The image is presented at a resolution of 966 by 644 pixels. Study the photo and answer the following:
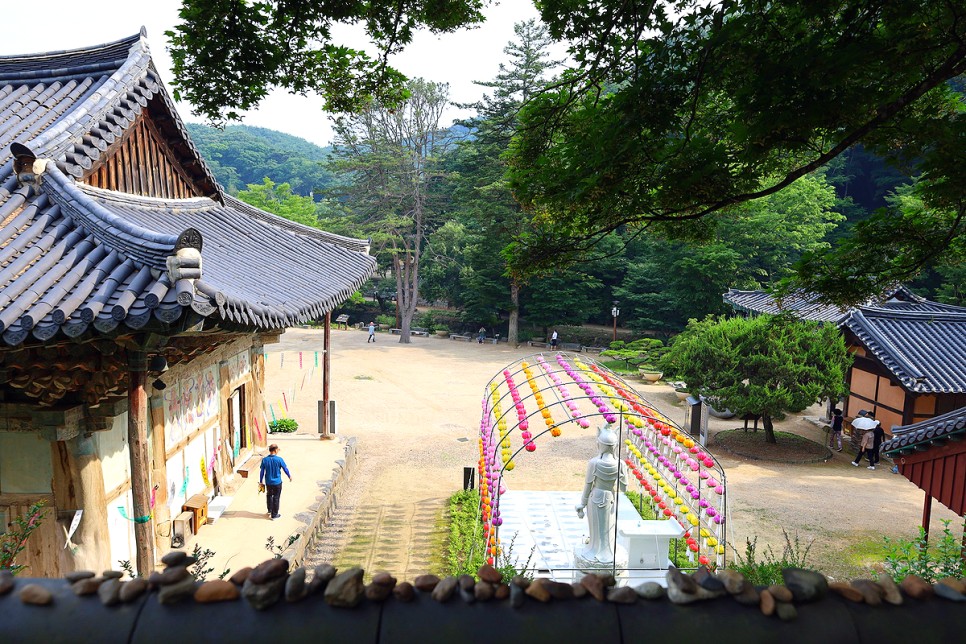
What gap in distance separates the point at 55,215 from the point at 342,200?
102 ft

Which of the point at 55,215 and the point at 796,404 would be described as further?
the point at 796,404

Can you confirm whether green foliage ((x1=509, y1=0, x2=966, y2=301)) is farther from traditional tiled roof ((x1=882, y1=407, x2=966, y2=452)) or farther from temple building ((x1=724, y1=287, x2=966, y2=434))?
temple building ((x1=724, y1=287, x2=966, y2=434))

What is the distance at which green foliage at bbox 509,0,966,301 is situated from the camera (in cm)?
389

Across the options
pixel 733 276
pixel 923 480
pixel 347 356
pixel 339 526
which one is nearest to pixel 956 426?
pixel 923 480

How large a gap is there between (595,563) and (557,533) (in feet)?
5.50

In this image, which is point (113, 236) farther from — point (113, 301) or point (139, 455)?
point (139, 455)

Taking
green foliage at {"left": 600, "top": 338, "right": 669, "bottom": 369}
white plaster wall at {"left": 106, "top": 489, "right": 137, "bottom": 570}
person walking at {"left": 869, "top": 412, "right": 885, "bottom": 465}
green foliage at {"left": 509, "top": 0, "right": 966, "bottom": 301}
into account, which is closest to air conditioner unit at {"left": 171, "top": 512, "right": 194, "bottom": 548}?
white plaster wall at {"left": 106, "top": 489, "right": 137, "bottom": 570}

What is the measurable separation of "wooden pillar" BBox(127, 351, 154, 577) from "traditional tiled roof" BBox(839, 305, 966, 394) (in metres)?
15.9

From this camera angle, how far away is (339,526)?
11.5m

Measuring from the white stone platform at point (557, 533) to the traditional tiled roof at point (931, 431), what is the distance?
3.24 m

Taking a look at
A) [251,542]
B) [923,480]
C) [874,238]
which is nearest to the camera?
[874,238]

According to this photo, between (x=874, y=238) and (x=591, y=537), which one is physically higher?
(x=874, y=238)

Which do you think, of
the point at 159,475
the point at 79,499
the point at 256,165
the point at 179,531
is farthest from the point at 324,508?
the point at 256,165

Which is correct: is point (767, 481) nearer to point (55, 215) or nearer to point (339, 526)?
point (339, 526)
